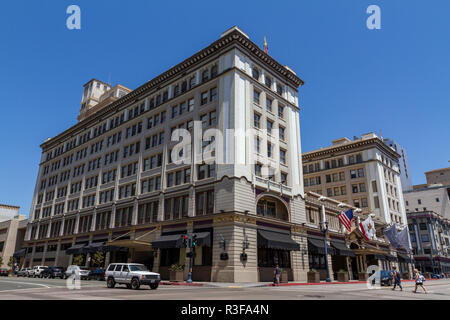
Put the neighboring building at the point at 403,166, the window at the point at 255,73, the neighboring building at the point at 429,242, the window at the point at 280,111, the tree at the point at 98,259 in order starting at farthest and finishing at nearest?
the neighboring building at the point at 403,166, the neighboring building at the point at 429,242, the window at the point at 280,111, the tree at the point at 98,259, the window at the point at 255,73

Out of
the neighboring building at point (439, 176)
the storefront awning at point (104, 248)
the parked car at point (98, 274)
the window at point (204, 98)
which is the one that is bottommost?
the parked car at point (98, 274)

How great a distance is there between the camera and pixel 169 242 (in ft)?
115

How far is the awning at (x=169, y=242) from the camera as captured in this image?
111 feet

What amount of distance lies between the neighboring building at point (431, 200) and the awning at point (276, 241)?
79.0m

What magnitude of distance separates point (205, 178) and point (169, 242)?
304 inches

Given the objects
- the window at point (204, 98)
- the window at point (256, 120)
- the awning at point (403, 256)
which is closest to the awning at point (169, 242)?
the window at point (256, 120)

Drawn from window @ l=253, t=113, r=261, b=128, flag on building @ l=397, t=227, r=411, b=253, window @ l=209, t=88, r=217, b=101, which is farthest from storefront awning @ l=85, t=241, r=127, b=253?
flag on building @ l=397, t=227, r=411, b=253

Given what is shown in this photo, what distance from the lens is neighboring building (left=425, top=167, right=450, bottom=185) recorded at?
11869 cm

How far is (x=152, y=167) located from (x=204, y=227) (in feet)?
45.9

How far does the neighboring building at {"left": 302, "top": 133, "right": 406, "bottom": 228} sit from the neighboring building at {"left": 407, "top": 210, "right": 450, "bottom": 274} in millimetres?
24265

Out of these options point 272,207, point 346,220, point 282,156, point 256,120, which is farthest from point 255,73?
point 346,220

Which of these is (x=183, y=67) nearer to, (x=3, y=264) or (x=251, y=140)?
(x=251, y=140)

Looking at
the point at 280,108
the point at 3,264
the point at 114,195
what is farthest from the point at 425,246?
the point at 3,264

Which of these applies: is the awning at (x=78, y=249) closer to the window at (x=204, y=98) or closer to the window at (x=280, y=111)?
the window at (x=204, y=98)
